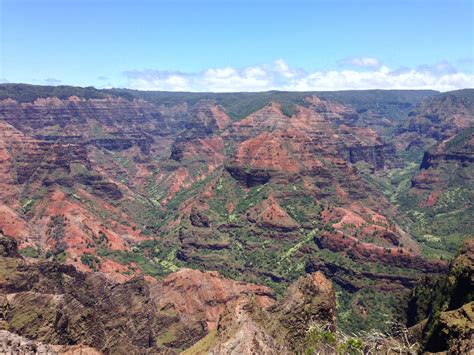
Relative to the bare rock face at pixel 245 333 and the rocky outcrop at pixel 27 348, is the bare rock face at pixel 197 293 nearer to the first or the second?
the bare rock face at pixel 245 333

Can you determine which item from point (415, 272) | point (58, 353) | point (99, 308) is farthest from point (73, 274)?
point (415, 272)

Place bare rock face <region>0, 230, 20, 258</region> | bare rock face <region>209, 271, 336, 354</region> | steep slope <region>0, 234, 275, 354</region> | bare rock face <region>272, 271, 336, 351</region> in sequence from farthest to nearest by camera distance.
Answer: bare rock face <region>0, 230, 20, 258</region>, steep slope <region>0, 234, 275, 354</region>, bare rock face <region>272, 271, 336, 351</region>, bare rock face <region>209, 271, 336, 354</region>

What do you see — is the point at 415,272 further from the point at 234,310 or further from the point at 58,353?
the point at 58,353

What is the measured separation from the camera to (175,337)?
12000cm

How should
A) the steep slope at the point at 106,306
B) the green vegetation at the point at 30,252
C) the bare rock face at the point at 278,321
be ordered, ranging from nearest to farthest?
the bare rock face at the point at 278,321 → the steep slope at the point at 106,306 → the green vegetation at the point at 30,252

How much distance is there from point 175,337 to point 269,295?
46.0m

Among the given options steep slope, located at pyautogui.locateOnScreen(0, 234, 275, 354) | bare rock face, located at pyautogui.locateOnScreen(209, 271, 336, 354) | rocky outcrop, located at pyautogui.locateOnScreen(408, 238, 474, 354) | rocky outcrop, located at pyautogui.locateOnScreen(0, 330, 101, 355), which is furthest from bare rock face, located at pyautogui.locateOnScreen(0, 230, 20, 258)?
rocky outcrop, located at pyautogui.locateOnScreen(408, 238, 474, 354)

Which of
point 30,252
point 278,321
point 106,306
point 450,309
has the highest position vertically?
point 278,321

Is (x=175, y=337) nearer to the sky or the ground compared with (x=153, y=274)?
nearer to the sky

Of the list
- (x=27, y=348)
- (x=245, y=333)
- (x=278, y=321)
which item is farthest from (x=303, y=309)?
(x=27, y=348)

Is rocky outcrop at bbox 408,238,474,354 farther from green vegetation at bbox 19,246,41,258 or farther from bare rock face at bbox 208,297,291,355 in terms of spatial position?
green vegetation at bbox 19,246,41,258

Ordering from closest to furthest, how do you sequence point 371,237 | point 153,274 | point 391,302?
1. point 391,302
2. point 371,237
3. point 153,274

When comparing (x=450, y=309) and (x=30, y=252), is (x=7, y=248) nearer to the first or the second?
(x=30, y=252)

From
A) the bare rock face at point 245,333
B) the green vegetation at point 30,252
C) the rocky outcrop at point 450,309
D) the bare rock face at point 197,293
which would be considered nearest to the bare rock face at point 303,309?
the bare rock face at point 245,333
